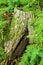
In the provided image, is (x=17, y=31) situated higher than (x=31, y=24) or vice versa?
(x=31, y=24)

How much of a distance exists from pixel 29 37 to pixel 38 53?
642mm

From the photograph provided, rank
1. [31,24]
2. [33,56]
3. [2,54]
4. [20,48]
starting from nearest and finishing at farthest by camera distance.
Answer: [33,56], [31,24], [20,48], [2,54]

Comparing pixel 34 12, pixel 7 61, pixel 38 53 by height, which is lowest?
pixel 7 61

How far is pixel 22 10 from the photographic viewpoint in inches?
166

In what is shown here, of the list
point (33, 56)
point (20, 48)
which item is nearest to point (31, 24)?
point (20, 48)

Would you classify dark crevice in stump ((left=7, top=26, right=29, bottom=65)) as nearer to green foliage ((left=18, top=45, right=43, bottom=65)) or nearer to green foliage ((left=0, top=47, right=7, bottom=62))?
green foliage ((left=0, top=47, right=7, bottom=62))

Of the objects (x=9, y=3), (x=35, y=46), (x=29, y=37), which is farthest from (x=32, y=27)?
(x=9, y=3)

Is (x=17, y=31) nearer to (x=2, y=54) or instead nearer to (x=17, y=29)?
(x=17, y=29)

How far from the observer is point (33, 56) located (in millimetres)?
3371

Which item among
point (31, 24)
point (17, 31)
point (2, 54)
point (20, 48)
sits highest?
point (31, 24)

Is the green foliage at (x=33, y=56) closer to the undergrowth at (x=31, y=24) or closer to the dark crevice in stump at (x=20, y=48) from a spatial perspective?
Result: the undergrowth at (x=31, y=24)

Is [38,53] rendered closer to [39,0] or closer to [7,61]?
[7,61]

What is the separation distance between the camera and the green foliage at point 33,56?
3361 mm

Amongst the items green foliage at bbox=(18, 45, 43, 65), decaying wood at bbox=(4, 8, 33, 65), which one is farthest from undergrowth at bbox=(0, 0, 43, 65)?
decaying wood at bbox=(4, 8, 33, 65)
